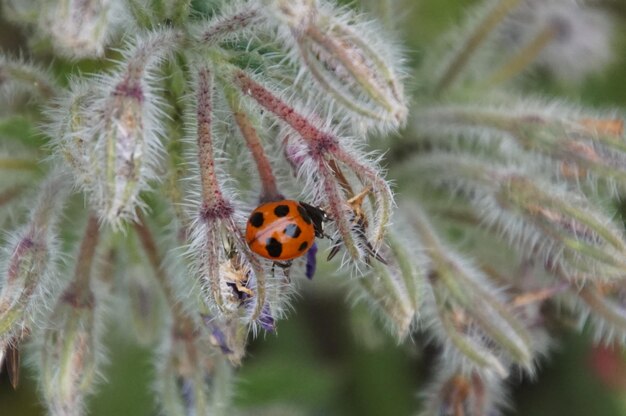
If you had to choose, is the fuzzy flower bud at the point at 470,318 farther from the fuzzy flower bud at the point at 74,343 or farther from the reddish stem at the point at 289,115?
the fuzzy flower bud at the point at 74,343

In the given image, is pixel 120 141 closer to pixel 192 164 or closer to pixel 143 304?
pixel 192 164

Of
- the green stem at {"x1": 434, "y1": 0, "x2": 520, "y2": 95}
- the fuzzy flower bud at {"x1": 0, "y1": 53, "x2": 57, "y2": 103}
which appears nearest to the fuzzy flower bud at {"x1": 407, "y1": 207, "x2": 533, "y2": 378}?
the green stem at {"x1": 434, "y1": 0, "x2": 520, "y2": 95}

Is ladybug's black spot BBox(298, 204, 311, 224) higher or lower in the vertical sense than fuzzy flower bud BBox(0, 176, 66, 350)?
higher

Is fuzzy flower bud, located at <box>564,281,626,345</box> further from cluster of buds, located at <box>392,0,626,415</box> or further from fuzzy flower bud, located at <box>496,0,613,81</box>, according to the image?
fuzzy flower bud, located at <box>496,0,613,81</box>

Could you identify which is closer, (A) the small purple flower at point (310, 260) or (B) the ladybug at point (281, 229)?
(B) the ladybug at point (281, 229)

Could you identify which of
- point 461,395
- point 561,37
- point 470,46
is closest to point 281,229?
point 461,395

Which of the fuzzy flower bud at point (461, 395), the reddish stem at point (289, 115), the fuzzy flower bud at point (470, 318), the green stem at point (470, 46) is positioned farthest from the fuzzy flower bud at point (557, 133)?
the reddish stem at point (289, 115)

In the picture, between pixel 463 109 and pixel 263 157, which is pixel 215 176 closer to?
pixel 263 157
